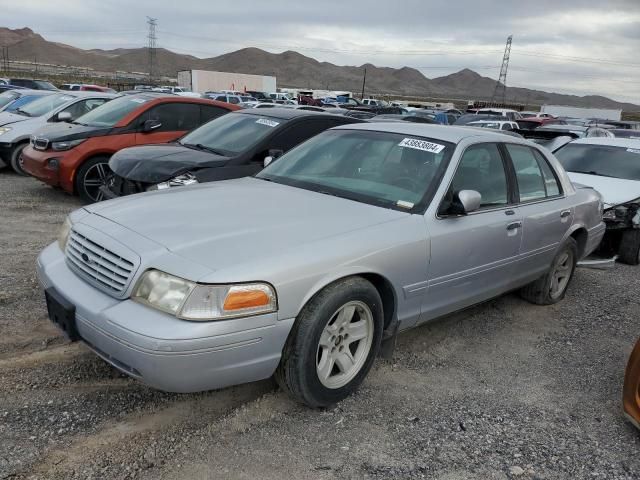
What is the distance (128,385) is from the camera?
3.27 meters

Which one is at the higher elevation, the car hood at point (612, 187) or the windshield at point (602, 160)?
the windshield at point (602, 160)

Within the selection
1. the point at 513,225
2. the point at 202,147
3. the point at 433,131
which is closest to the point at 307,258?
the point at 433,131

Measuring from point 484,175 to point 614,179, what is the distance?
14.9ft

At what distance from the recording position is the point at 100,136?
25.8 feet

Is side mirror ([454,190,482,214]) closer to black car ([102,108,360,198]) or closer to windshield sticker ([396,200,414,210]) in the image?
windshield sticker ([396,200,414,210])

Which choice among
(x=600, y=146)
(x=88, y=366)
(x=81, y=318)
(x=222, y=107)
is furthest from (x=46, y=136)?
(x=600, y=146)

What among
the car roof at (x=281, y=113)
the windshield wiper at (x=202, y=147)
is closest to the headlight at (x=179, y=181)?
the windshield wiper at (x=202, y=147)

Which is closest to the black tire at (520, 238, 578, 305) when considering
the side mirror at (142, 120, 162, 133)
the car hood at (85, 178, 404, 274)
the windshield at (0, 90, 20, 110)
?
the car hood at (85, 178, 404, 274)

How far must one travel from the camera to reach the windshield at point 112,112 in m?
8.31

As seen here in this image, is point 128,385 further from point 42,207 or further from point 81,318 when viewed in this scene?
point 42,207

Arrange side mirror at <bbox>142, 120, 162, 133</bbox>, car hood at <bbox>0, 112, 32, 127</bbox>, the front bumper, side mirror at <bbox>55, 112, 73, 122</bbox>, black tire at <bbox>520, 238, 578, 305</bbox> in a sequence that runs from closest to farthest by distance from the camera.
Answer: the front bumper
black tire at <bbox>520, 238, 578, 305</bbox>
side mirror at <bbox>142, 120, 162, 133</bbox>
side mirror at <bbox>55, 112, 73, 122</bbox>
car hood at <bbox>0, 112, 32, 127</bbox>

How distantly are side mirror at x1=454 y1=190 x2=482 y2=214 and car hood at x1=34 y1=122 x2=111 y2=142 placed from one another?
6.08 m

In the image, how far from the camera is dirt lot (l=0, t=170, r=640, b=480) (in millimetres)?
2688

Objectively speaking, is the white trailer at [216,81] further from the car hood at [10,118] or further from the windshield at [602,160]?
the windshield at [602,160]
